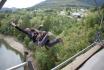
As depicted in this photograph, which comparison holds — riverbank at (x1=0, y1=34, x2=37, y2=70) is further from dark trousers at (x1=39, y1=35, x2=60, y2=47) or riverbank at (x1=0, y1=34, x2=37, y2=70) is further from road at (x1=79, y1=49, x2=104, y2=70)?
road at (x1=79, y1=49, x2=104, y2=70)

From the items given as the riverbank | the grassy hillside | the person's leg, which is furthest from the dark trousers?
the riverbank

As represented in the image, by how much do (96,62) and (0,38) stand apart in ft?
117

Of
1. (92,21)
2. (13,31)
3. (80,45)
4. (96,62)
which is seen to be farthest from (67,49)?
(13,31)

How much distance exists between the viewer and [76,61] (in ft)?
13.7

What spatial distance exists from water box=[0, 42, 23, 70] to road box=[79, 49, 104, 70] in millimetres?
21066

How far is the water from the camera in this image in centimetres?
2641

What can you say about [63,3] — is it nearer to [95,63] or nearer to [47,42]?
[47,42]

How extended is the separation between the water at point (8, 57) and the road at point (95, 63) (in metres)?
21.1

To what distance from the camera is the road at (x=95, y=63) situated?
13.5 ft

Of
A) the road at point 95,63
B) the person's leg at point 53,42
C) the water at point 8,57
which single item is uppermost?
the road at point 95,63

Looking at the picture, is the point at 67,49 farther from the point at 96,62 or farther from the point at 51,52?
the point at 96,62

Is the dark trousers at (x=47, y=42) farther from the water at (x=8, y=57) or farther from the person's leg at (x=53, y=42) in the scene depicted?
the water at (x=8, y=57)

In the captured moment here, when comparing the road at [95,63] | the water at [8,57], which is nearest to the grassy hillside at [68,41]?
the water at [8,57]

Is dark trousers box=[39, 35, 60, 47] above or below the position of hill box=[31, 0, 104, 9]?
above
